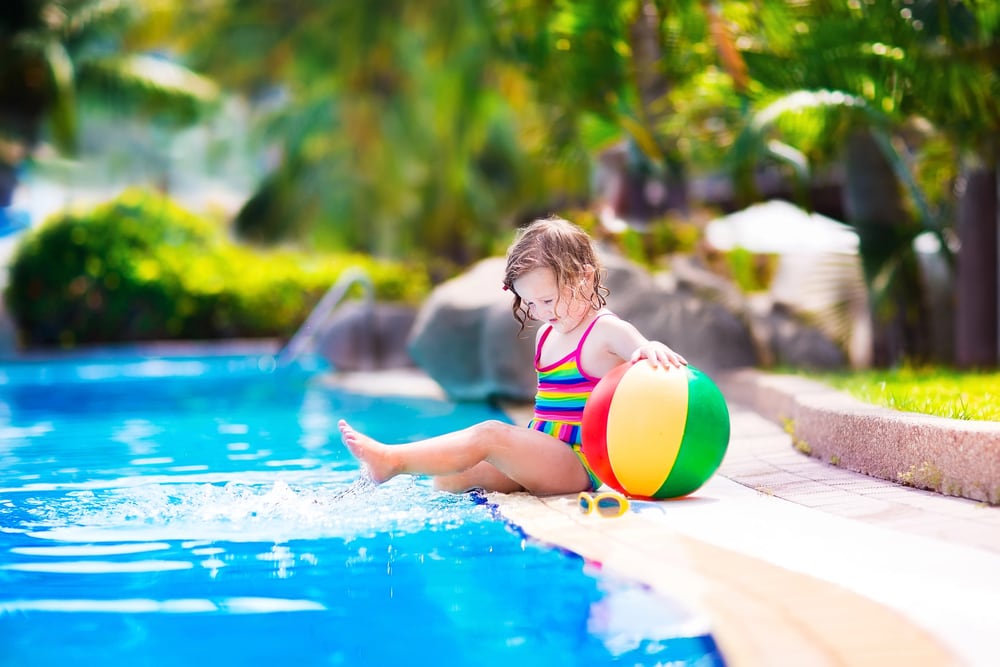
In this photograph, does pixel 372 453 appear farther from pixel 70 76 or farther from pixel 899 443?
pixel 70 76

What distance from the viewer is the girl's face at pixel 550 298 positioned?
510 centimetres

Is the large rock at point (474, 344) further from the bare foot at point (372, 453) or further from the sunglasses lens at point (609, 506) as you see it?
the sunglasses lens at point (609, 506)

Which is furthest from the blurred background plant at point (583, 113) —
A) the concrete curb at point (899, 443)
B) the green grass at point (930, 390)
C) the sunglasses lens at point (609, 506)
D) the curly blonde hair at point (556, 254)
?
the sunglasses lens at point (609, 506)

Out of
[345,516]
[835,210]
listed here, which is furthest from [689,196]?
[345,516]

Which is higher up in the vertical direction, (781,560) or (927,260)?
(927,260)

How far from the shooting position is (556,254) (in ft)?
16.6

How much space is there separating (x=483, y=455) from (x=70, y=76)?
26.4 meters

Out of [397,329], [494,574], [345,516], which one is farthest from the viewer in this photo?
[397,329]

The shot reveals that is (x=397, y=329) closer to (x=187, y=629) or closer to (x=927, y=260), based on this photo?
(x=927, y=260)

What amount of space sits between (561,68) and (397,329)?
431 centimetres

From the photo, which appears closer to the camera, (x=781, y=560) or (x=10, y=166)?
(x=781, y=560)

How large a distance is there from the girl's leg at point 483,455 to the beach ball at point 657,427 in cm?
22

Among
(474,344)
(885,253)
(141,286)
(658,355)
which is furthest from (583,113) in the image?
(141,286)

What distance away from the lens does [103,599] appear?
3.72 metres
